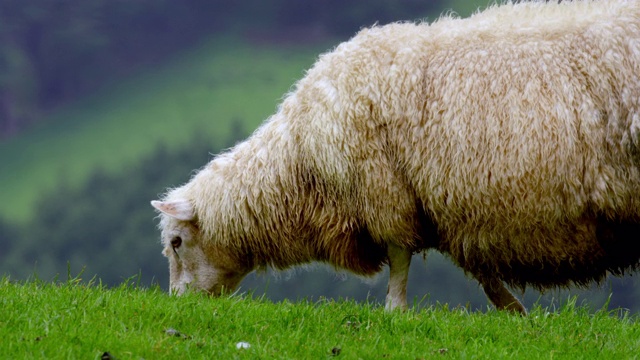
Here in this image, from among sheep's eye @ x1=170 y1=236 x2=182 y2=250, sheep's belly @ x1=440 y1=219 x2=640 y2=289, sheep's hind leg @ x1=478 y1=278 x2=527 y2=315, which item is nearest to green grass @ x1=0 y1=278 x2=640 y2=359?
sheep's belly @ x1=440 y1=219 x2=640 y2=289

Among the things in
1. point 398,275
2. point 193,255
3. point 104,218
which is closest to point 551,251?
point 398,275

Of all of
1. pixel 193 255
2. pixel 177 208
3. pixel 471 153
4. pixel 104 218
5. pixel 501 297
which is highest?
pixel 471 153

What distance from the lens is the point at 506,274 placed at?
7957 mm

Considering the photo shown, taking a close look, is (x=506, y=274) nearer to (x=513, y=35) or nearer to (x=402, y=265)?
(x=402, y=265)

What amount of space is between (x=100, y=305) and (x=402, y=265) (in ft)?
8.94

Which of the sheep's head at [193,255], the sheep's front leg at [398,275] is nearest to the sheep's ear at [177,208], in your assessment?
the sheep's head at [193,255]

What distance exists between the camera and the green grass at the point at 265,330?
5340 millimetres

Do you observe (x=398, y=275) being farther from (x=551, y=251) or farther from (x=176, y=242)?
(x=176, y=242)

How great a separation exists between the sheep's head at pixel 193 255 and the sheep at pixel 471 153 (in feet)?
1.69

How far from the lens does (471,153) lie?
741 cm

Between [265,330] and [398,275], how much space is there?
2.28 metres

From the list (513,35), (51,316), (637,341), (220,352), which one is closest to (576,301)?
(637,341)

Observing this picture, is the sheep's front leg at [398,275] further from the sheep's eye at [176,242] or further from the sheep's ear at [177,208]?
the sheep's eye at [176,242]

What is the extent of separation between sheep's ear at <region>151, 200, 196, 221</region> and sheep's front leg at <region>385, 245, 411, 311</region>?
196 cm
